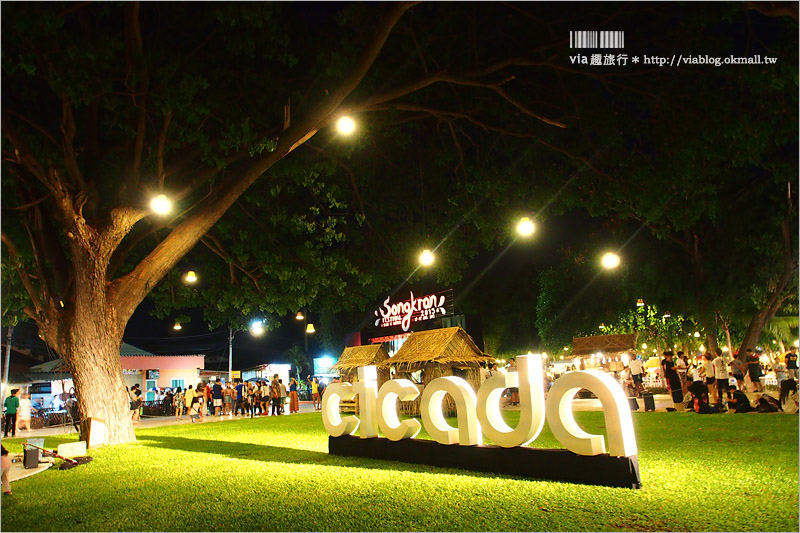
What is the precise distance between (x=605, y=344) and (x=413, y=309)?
1251 centimetres

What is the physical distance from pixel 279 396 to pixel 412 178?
12790 millimetres

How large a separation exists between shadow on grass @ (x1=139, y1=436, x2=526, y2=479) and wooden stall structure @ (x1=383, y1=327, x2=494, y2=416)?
601cm

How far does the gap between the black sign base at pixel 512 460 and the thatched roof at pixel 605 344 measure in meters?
23.0

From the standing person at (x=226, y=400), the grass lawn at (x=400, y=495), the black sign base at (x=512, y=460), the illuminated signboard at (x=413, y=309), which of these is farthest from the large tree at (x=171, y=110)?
the standing person at (x=226, y=400)

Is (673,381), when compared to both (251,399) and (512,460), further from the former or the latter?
(251,399)

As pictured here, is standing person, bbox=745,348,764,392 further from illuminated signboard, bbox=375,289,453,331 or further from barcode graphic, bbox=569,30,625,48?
barcode graphic, bbox=569,30,625,48

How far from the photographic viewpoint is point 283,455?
990 centimetres

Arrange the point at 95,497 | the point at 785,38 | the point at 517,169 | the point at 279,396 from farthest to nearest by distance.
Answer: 1. the point at 279,396
2. the point at 517,169
3. the point at 785,38
4. the point at 95,497

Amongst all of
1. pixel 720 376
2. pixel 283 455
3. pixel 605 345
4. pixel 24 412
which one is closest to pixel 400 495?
pixel 283 455

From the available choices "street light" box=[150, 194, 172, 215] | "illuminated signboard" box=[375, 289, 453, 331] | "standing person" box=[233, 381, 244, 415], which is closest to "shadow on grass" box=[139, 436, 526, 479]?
"street light" box=[150, 194, 172, 215]

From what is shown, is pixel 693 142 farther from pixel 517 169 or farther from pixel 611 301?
pixel 611 301

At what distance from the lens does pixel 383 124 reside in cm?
1352

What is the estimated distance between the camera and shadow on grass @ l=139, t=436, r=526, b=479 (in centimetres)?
784

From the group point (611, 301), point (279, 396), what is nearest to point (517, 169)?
point (279, 396)
